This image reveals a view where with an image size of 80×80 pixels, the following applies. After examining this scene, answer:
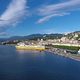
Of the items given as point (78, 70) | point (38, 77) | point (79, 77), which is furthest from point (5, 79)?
point (78, 70)

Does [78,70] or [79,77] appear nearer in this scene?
[79,77]

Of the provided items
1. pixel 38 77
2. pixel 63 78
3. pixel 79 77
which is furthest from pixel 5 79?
pixel 79 77

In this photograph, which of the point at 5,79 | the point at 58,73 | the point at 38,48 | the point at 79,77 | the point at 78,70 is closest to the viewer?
the point at 5,79

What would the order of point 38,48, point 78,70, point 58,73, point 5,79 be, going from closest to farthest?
point 5,79 → point 58,73 → point 78,70 → point 38,48

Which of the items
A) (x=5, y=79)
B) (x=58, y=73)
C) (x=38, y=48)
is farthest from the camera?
(x=38, y=48)

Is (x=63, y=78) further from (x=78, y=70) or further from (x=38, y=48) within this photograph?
(x=38, y=48)

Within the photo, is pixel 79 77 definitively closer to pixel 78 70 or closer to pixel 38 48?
pixel 78 70

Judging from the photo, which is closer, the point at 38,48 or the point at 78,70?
the point at 78,70
